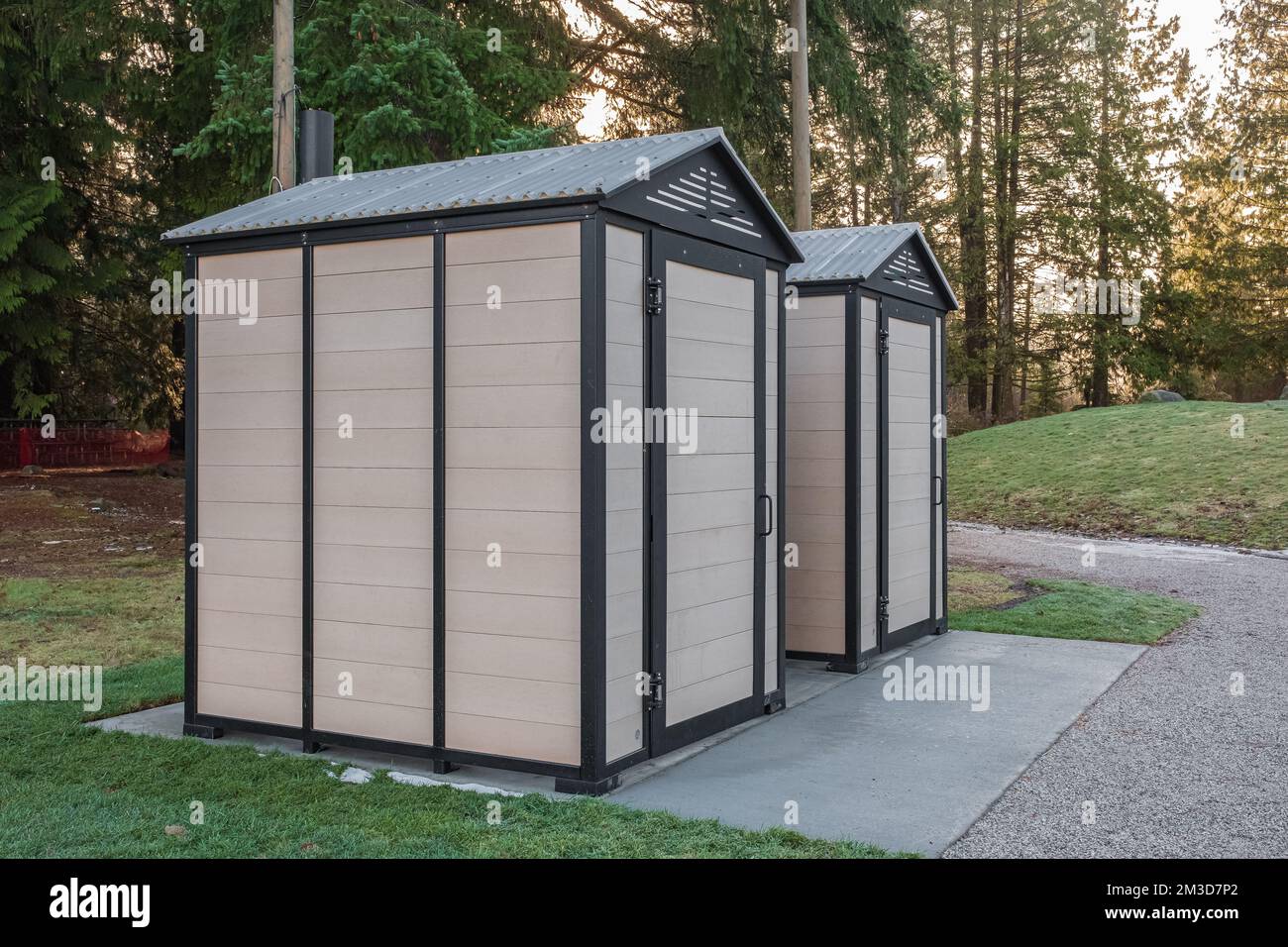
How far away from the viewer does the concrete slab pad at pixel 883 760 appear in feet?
16.3

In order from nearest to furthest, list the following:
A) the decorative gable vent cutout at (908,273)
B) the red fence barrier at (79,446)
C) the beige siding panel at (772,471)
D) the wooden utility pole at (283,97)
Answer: the beige siding panel at (772,471) < the decorative gable vent cutout at (908,273) < the wooden utility pole at (283,97) < the red fence barrier at (79,446)

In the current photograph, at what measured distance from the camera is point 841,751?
609 cm

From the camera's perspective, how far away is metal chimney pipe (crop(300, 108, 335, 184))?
805 cm

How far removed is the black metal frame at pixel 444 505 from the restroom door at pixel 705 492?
4 centimetres

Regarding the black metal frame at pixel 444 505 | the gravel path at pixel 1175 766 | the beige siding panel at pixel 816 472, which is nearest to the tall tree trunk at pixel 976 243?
the gravel path at pixel 1175 766

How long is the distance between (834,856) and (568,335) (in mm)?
2419

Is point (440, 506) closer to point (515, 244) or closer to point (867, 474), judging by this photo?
point (515, 244)

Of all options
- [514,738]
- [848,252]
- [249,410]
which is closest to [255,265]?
[249,410]

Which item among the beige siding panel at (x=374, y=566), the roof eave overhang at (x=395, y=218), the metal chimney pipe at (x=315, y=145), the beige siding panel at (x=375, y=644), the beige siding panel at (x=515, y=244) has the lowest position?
the beige siding panel at (x=375, y=644)

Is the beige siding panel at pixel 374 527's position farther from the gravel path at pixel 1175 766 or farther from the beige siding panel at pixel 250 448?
the gravel path at pixel 1175 766

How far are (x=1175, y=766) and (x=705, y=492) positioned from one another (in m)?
2.62

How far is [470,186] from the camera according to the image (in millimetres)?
5863
